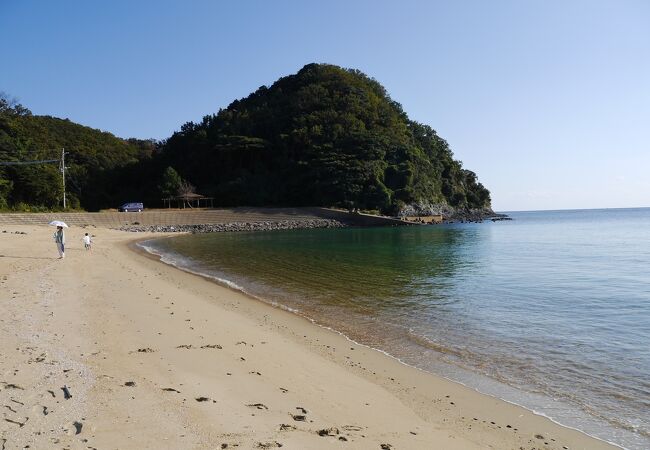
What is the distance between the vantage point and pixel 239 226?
63.3m

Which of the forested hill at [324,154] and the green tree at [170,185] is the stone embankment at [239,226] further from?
the green tree at [170,185]

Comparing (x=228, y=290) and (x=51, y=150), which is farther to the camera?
(x=51, y=150)

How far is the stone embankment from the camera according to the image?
55.5m

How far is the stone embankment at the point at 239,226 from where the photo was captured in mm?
55475

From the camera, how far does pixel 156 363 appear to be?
6.16 metres

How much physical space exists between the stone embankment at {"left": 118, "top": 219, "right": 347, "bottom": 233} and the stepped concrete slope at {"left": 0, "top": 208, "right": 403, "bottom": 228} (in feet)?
4.95

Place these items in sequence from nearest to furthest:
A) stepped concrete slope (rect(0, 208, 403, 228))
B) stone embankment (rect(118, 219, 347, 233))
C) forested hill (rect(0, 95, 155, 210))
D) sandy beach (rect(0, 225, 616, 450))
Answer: sandy beach (rect(0, 225, 616, 450)), stepped concrete slope (rect(0, 208, 403, 228)), stone embankment (rect(118, 219, 347, 233)), forested hill (rect(0, 95, 155, 210))

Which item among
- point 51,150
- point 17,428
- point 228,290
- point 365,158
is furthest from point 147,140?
point 17,428

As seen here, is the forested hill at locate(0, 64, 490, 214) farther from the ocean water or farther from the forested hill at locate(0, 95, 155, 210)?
the ocean water

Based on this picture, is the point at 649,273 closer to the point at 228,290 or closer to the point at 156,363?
the point at 228,290

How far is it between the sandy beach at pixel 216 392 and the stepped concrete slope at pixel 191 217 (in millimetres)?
47810

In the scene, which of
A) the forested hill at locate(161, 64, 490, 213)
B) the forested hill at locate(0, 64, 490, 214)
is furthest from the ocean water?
the forested hill at locate(161, 64, 490, 213)

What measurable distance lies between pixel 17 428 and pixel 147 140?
506 feet

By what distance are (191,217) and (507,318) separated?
194ft
